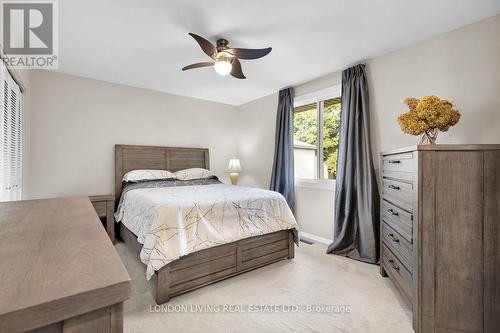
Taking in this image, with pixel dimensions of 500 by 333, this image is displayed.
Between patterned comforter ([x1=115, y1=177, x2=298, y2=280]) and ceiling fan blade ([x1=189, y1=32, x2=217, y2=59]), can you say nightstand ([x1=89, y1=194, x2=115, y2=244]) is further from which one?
ceiling fan blade ([x1=189, y1=32, x2=217, y2=59])

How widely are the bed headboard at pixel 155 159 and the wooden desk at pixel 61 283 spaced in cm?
337

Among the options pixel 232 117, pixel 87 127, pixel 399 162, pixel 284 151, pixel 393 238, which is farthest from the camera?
pixel 232 117

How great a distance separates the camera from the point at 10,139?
7.45ft

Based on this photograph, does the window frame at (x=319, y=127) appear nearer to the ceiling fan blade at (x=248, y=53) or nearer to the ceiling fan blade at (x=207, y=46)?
the ceiling fan blade at (x=248, y=53)

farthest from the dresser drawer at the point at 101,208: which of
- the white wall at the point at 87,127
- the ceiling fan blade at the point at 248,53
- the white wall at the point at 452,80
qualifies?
the white wall at the point at 452,80

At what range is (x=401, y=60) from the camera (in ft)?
8.79

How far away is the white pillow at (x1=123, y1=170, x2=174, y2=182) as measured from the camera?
143 inches

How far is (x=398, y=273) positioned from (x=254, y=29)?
2.56 m

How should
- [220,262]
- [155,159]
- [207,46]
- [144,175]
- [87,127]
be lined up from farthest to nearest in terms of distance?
[155,159], [144,175], [87,127], [220,262], [207,46]

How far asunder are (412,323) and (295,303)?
0.85 metres

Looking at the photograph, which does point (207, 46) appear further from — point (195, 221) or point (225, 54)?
point (195, 221)

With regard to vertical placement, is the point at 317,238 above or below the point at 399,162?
below

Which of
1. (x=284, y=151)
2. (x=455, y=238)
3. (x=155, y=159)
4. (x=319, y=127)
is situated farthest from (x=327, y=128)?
(x=155, y=159)

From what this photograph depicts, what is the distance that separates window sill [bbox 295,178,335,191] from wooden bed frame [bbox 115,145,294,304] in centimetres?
98
